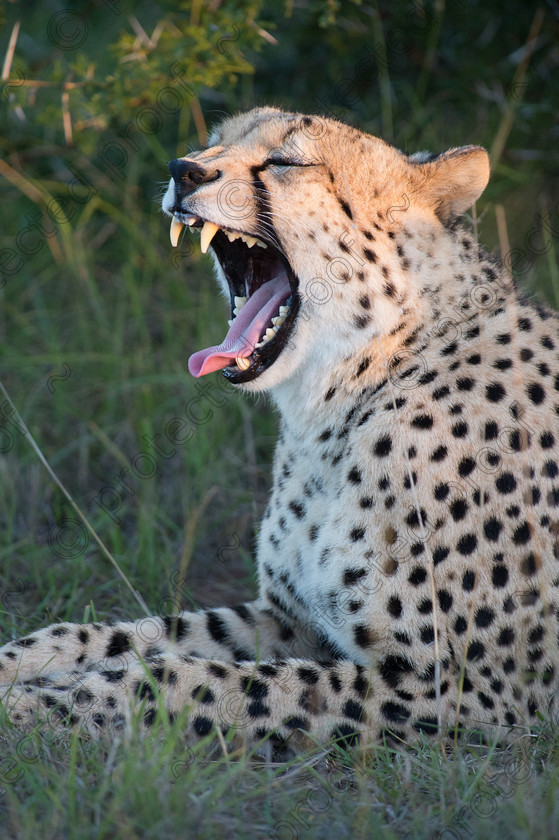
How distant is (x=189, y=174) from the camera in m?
2.82

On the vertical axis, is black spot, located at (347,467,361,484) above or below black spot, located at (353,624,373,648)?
above

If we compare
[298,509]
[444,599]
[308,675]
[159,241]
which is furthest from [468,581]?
[159,241]

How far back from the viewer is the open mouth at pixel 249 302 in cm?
292

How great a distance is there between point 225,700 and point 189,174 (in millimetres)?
1537

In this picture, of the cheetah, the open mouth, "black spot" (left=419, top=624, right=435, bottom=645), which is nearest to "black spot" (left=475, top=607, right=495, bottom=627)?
the cheetah

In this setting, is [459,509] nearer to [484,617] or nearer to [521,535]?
[521,535]

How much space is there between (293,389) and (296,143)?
30.3 inches

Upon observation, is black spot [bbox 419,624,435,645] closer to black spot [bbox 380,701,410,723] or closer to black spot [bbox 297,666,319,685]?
black spot [bbox 380,701,410,723]

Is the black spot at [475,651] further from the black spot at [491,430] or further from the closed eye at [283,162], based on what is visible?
the closed eye at [283,162]

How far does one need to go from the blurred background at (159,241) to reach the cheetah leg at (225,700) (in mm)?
675

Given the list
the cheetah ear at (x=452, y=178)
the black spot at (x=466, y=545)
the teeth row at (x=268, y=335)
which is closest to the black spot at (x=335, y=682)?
the black spot at (x=466, y=545)

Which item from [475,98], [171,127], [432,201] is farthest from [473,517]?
[171,127]

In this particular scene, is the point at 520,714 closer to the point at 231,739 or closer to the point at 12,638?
the point at 231,739

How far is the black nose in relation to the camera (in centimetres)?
282
